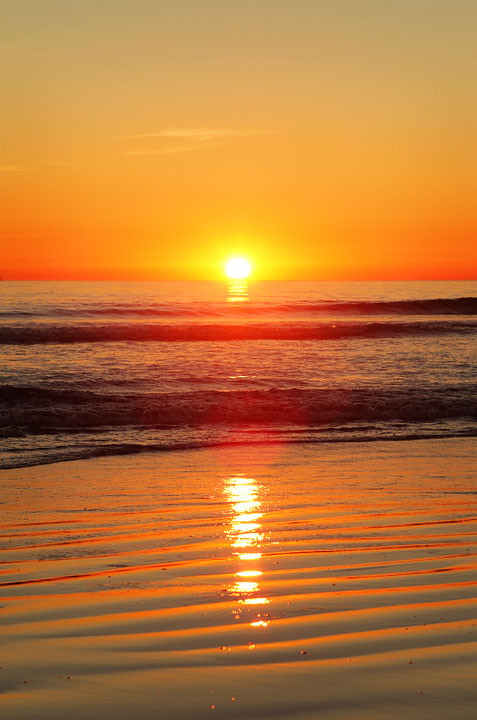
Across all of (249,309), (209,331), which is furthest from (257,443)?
(249,309)

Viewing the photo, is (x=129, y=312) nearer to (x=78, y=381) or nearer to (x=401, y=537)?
(x=78, y=381)

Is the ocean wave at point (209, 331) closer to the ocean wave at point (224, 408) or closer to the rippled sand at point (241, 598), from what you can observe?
the ocean wave at point (224, 408)

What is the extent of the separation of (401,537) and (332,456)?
4.62 m

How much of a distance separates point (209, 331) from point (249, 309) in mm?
16520

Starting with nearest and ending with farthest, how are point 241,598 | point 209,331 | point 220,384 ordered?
point 241,598 < point 220,384 < point 209,331

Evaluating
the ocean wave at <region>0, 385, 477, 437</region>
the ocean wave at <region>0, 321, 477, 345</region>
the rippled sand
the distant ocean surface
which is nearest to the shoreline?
the distant ocean surface

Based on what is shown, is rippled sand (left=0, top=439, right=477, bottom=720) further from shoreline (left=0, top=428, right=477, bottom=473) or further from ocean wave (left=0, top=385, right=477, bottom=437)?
ocean wave (left=0, top=385, right=477, bottom=437)

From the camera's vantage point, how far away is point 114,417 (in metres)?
15.2

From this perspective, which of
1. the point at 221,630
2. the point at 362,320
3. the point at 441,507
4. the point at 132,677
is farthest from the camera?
the point at 362,320

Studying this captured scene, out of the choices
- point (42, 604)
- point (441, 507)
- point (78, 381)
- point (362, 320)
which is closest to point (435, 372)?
point (78, 381)

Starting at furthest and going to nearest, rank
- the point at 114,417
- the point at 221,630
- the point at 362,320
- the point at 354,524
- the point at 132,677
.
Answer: the point at 362,320, the point at 114,417, the point at 354,524, the point at 221,630, the point at 132,677

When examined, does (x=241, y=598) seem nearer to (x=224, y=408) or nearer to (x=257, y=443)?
(x=257, y=443)

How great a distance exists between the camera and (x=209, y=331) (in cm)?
3716

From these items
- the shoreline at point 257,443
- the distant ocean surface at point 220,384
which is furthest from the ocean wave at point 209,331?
the shoreline at point 257,443
